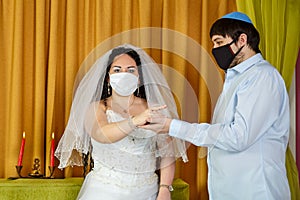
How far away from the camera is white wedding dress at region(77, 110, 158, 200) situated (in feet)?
7.77

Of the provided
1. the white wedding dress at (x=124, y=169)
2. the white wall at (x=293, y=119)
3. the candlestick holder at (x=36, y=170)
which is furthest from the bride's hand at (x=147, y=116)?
the white wall at (x=293, y=119)

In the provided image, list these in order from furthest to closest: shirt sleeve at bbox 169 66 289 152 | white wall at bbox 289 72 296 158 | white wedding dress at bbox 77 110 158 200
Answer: white wall at bbox 289 72 296 158 < white wedding dress at bbox 77 110 158 200 < shirt sleeve at bbox 169 66 289 152

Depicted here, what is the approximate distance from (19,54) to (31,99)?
9.6 inches

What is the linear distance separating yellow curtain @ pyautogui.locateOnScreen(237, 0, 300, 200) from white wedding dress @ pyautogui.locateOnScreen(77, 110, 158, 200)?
78 centimetres

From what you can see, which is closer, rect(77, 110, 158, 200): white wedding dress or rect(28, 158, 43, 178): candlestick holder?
rect(77, 110, 158, 200): white wedding dress

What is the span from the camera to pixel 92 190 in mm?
2402

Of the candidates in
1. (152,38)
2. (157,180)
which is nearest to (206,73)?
(152,38)

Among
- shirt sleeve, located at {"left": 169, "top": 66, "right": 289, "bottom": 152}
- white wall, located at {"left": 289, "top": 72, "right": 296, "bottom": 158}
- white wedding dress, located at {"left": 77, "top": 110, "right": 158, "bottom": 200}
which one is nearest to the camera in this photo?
shirt sleeve, located at {"left": 169, "top": 66, "right": 289, "bottom": 152}

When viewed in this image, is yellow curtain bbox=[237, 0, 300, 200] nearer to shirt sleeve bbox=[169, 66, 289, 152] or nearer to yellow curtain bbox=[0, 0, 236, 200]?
yellow curtain bbox=[0, 0, 236, 200]

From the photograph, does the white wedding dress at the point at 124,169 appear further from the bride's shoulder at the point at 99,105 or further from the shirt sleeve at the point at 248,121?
the shirt sleeve at the point at 248,121

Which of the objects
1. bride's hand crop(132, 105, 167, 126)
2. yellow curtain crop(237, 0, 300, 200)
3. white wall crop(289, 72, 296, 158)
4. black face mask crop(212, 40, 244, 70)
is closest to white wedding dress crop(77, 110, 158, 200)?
bride's hand crop(132, 105, 167, 126)

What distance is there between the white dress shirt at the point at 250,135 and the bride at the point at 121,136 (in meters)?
0.39

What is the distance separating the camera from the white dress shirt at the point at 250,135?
1.92m

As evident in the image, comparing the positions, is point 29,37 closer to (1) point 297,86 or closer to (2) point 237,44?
(2) point 237,44
